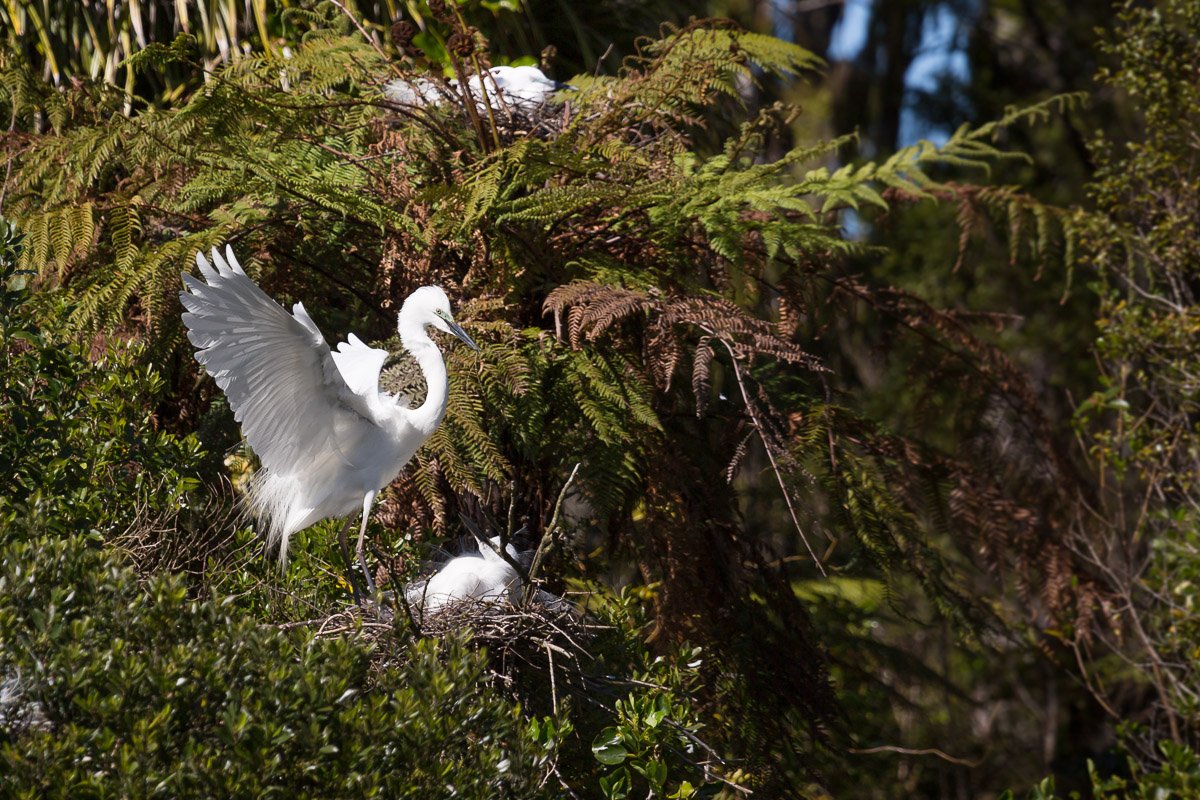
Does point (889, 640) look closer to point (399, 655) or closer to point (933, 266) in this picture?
point (933, 266)

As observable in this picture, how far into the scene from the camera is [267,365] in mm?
3158

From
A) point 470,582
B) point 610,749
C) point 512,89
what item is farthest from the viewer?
point 512,89

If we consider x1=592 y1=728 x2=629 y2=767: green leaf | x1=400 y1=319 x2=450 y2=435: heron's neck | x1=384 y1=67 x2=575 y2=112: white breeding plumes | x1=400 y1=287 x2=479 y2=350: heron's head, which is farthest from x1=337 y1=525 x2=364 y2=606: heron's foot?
x1=384 y1=67 x2=575 y2=112: white breeding plumes

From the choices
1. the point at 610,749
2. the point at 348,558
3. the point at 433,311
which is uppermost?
the point at 433,311

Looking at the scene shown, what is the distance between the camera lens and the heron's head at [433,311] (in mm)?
3539

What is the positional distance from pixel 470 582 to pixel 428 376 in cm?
57

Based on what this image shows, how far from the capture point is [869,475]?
4203 mm

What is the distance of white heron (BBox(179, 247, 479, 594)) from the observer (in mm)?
3027

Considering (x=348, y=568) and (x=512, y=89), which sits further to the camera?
(x=512, y=89)

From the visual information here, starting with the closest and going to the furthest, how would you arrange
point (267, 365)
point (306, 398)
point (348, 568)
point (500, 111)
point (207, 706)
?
point (207, 706) < point (267, 365) < point (306, 398) < point (348, 568) < point (500, 111)

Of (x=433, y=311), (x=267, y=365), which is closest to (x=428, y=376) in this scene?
(x=433, y=311)

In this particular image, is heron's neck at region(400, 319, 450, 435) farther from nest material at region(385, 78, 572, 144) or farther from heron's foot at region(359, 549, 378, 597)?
nest material at region(385, 78, 572, 144)

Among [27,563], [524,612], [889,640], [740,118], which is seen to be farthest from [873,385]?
[27,563]

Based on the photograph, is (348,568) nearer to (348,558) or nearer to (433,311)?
(348,558)
